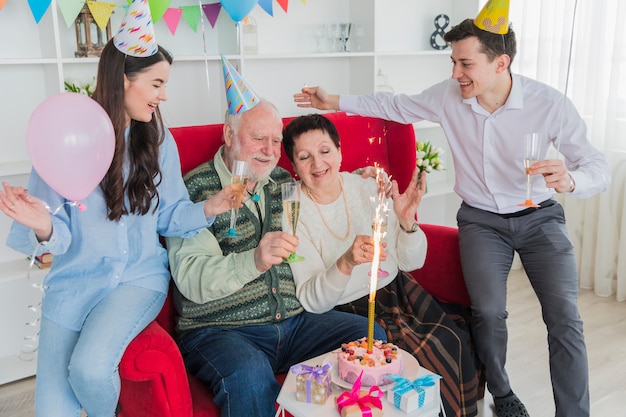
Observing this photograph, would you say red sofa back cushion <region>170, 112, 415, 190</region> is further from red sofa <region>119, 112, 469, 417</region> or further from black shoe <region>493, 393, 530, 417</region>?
black shoe <region>493, 393, 530, 417</region>

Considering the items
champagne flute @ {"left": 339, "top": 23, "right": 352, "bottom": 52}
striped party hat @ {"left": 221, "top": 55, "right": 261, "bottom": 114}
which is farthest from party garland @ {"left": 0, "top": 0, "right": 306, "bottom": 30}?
striped party hat @ {"left": 221, "top": 55, "right": 261, "bottom": 114}

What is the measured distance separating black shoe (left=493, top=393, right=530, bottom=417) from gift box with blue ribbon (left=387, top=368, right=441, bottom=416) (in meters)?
0.84

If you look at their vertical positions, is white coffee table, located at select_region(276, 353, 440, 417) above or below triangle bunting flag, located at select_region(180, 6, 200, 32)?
below

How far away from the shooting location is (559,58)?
3.82 meters

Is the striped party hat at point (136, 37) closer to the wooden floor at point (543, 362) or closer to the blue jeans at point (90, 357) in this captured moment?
the blue jeans at point (90, 357)

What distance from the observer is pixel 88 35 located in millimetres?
3035

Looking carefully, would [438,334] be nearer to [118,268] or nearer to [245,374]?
[245,374]

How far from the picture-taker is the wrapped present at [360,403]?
1572 millimetres

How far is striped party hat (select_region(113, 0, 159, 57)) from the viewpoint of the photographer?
1863 millimetres

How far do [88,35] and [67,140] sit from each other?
1.51 metres

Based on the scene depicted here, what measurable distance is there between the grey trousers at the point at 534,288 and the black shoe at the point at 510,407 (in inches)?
1.2

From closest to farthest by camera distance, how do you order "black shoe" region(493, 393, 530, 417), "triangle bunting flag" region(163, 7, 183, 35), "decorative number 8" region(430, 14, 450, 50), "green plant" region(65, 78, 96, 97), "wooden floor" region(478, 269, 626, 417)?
"black shoe" region(493, 393, 530, 417)
"wooden floor" region(478, 269, 626, 417)
"green plant" region(65, 78, 96, 97)
"triangle bunting flag" region(163, 7, 183, 35)
"decorative number 8" region(430, 14, 450, 50)

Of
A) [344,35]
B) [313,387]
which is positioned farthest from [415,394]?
[344,35]

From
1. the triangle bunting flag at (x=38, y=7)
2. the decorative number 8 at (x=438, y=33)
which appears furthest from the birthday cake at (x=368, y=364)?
the decorative number 8 at (x=438, y=33)
